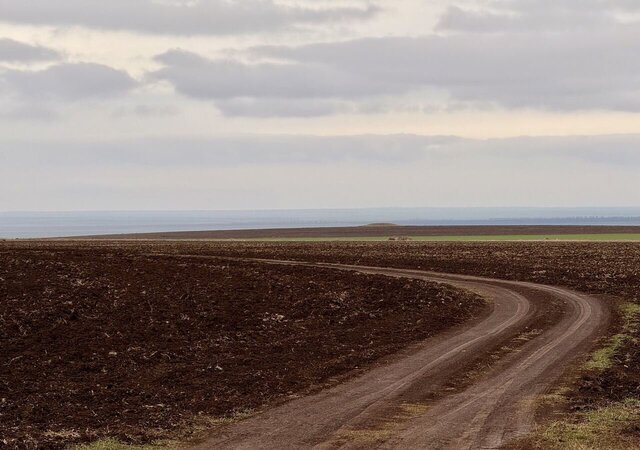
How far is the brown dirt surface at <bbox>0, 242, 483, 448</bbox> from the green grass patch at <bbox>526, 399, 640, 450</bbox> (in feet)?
21.3

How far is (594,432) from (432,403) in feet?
→ 12.4

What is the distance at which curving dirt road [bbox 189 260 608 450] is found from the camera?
50.0 ft

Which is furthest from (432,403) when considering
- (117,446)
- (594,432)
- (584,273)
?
(584,273)

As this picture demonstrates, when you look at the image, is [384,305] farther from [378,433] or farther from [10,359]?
[378,433]

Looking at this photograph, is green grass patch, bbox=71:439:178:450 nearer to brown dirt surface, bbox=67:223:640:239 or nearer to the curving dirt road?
the curving dirt road

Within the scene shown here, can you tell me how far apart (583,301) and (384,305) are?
33.3 feet

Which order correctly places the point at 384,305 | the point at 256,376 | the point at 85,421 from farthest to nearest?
the point at 384,305 → the point at 256,376 → the point at 85,421

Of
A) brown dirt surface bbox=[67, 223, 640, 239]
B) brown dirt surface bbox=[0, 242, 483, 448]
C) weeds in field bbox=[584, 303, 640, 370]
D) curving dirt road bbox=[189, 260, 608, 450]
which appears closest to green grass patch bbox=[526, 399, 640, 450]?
curving dirt road bbox=[189, 260, 608, 450]

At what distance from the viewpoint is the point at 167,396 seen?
19141mm

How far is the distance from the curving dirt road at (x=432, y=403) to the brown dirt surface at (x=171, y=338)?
4.27ft

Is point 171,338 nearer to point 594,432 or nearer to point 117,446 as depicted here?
point 117,446

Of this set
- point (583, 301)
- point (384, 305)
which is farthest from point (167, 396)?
point (583, 301)

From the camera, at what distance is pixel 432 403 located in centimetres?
1822

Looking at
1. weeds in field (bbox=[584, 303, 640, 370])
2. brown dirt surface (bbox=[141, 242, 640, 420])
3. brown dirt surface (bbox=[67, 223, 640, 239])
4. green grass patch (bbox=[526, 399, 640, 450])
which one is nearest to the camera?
green grass patch (bbox=[526, 399, 640, 450])
